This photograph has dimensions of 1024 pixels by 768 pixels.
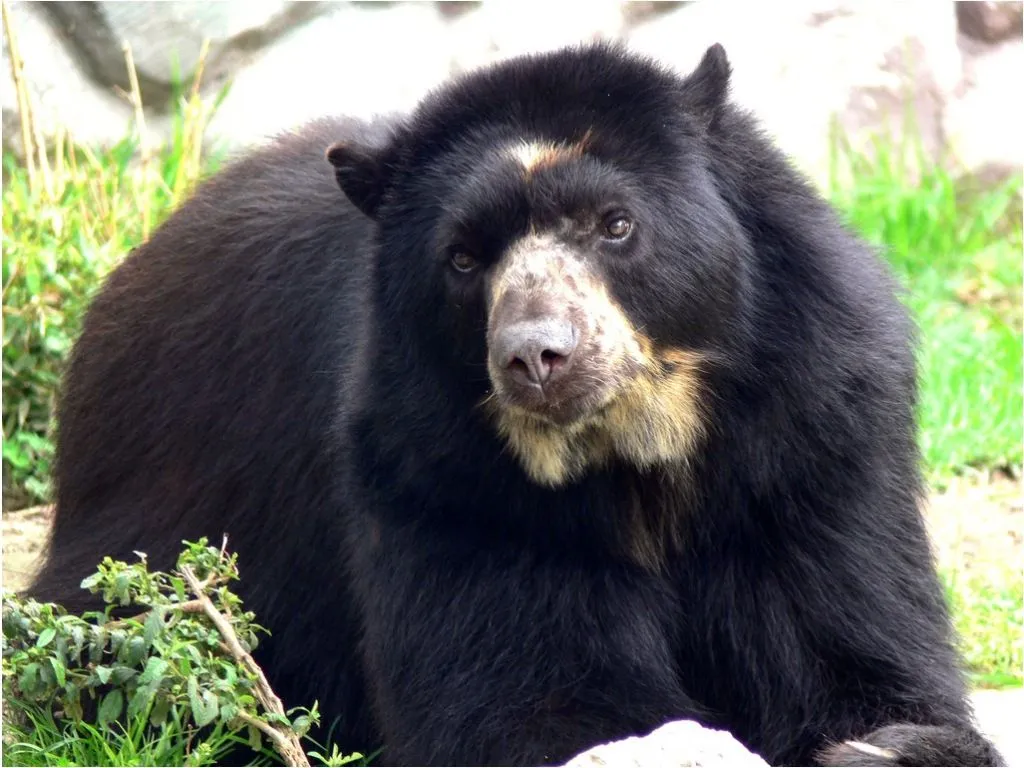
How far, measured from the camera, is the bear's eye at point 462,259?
13.8 feet

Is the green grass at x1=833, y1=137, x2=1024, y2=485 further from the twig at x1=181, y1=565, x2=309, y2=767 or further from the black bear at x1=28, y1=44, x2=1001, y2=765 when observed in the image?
the twig at x1=181, y1=565, x2=309, y2=767

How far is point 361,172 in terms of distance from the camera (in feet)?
14.7

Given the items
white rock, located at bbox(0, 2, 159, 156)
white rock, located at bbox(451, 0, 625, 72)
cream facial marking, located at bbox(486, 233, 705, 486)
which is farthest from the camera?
white rock, located at bbox(451, 0, 625, 72)

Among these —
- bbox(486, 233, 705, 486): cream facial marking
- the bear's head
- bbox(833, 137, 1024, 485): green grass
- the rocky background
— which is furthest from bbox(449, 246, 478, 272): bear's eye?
the rocky background

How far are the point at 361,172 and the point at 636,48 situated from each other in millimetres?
2840

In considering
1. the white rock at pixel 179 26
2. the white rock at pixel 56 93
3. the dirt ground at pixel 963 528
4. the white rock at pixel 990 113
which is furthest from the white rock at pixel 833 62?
the dirt ground at pixel 963 528

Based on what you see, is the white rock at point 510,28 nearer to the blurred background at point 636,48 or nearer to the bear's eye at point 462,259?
the blurred background at point 636,48

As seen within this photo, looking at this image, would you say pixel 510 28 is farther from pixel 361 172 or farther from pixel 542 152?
pixel 542 152

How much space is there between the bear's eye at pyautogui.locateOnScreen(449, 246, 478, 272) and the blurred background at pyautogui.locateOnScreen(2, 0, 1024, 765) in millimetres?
2652

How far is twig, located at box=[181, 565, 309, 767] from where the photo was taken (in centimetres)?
398

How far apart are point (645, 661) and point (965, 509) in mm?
3053

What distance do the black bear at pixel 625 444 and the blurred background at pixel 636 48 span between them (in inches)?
62.3

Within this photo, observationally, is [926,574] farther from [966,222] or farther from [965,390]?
[966,222]

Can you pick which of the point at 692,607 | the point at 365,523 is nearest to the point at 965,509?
the point at 692,607
